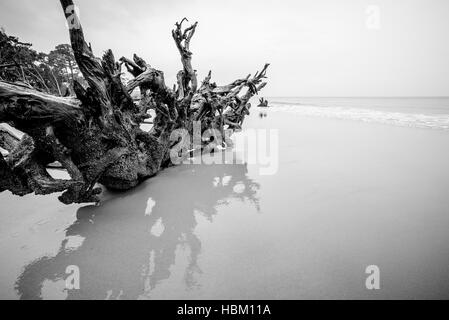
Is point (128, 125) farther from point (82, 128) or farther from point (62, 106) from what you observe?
point (62, 106)

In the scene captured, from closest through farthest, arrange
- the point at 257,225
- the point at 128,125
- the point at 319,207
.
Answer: the point at 257,225 < the point at 319,207 < the point at 128,125

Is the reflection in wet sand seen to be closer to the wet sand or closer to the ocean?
the wet sand

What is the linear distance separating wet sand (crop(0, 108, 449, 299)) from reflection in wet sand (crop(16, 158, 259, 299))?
0.01 m

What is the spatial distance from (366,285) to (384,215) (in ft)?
5.16

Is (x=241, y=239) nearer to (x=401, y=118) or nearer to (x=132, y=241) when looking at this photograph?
(x=132, y=241)

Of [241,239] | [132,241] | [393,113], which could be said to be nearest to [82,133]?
[132,241]

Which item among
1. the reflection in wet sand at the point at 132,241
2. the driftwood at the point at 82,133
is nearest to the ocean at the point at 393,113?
the reflection in wet sand at the point at 132,241

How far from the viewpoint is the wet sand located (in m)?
1.94

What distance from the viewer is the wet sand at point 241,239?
1.94 m

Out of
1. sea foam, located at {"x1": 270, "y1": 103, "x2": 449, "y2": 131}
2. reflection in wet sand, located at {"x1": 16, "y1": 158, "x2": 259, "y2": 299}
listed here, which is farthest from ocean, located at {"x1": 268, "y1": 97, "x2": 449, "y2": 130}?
reflection in wet sand, located at {"x1": 16, "y1": 158, "x2": 259, "y2": 299}

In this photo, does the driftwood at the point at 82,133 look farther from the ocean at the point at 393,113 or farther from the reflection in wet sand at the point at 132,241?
the ocean at the point at 393,113

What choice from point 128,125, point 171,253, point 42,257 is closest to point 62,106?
point 128,125

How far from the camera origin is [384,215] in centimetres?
304

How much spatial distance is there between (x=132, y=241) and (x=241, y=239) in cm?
135
